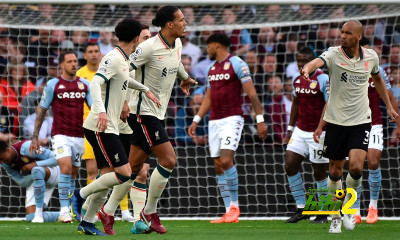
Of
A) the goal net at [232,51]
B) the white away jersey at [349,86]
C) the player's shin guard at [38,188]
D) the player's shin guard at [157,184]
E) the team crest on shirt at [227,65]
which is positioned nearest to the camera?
Result: the player's shin guard at [157,184]

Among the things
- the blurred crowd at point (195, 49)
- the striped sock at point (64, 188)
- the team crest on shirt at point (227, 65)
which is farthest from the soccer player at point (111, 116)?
the blurred crowd at point (195, 49)

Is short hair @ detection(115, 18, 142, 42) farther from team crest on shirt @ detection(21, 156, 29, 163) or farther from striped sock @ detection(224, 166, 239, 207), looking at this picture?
team crest on shirt @ detection(21, 156, 29, 163)

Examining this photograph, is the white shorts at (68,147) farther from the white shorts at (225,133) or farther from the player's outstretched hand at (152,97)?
the player's outstretched hand at (152,97)

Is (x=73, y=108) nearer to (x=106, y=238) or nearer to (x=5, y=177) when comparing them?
(x=5, y=177)

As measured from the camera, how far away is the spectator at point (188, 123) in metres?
14.0

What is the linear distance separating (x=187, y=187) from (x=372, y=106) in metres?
3.44

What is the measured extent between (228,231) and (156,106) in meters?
1.57

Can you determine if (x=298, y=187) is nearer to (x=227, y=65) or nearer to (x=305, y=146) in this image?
(x=305, y=146)

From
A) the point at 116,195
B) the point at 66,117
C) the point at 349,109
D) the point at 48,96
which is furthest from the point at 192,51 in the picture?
the point at 116,195

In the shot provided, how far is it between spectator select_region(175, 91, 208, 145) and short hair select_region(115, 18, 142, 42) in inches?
228

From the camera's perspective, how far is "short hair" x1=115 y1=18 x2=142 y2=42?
812 centimetres

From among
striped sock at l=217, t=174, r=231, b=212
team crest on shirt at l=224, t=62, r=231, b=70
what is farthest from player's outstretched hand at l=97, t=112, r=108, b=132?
striped sock at l=217, t=174, r=231, b=212

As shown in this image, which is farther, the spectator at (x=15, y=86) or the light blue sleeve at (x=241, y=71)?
the spectator at (x=15, y=86)

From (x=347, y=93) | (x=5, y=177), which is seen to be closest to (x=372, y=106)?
(x=347, y=93)
